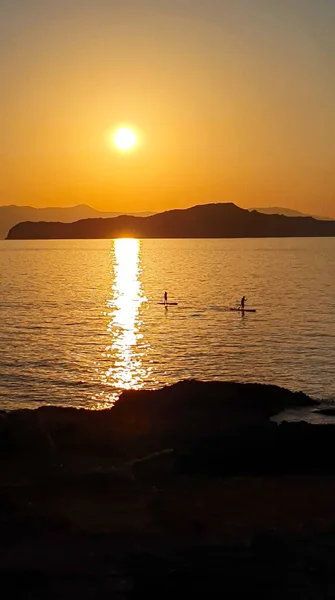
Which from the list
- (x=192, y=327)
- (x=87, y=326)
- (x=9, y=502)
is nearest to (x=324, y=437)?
(x=9, y=502)

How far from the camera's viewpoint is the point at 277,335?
64.2 meters

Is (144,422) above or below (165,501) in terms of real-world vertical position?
above

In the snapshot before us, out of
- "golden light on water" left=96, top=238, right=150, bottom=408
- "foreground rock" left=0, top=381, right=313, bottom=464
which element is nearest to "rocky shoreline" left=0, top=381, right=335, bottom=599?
"foreground rock" left=0, top=381, right=313, bottom=464

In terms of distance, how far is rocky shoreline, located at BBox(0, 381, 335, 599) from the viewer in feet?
54.1

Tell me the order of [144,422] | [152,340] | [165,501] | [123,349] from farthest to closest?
[152,340] < [123,349] < [144,422] < [165,501]

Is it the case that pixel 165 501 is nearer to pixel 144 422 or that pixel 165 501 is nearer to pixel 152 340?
pixel 144 422

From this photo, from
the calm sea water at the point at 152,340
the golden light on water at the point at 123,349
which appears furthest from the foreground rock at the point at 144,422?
the golden light on water at the point at 123,349

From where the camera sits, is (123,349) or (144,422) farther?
(123,349)

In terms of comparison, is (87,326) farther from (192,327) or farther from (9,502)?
(9,502)

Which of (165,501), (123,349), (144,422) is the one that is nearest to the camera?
(165,501)

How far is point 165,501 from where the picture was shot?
2098cm

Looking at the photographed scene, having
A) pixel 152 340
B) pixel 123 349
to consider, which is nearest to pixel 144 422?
pixel 123 349

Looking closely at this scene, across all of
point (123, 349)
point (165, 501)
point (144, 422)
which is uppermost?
point (144, 422)

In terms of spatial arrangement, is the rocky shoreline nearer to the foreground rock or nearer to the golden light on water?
the foreground rock
